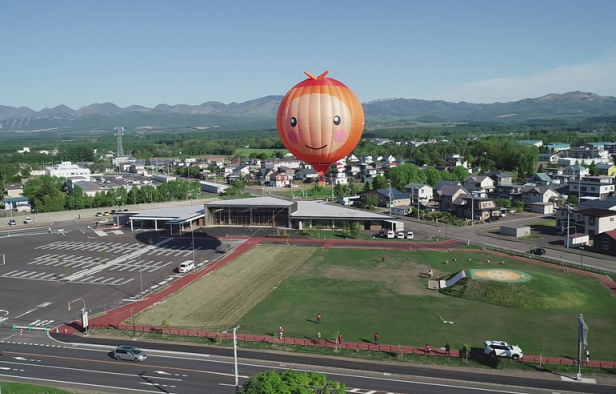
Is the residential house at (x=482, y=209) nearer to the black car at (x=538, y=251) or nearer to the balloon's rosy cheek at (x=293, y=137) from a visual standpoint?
the black car at (x=538, y=251)

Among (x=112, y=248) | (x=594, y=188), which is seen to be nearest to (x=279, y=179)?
(x=112, y=248)

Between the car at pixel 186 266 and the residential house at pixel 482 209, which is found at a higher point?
the residential house at pixel 482 209

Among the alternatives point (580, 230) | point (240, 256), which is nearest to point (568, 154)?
point (580, 230)

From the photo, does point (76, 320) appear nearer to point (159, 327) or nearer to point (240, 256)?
point (159, 327)

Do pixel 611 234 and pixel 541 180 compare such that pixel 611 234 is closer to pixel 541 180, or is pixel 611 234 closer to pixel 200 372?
pixel 200 372

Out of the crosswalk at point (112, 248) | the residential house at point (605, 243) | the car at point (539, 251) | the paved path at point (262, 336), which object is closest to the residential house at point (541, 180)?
the residential house at point (605, 243)

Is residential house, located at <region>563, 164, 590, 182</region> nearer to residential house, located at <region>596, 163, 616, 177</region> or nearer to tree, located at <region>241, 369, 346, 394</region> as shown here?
residential house, located at <region>596, 163, 616, 177</region>

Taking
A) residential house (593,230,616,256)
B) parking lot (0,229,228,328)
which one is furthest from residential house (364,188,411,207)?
parking lot (0,229,228,328)
